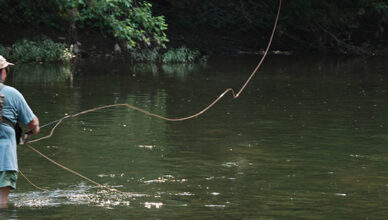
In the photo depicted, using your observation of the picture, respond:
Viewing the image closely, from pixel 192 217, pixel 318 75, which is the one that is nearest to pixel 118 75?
pixel 318 75

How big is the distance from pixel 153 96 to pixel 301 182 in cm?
1041

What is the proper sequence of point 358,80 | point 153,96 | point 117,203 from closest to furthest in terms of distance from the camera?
point 117,203 < point 153,96 < point 358,80

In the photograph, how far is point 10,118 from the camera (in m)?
8.17

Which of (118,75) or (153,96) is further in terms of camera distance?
(118,75)

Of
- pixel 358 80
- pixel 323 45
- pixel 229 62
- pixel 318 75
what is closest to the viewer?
pixel 358 80

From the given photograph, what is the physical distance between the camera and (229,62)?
3459 cm

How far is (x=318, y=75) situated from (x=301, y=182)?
18.1 metres

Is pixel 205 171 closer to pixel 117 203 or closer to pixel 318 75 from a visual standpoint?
pixel 117 203

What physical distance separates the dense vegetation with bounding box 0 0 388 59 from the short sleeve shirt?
2912 centimetres

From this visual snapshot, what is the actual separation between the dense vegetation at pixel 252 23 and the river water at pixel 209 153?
51.2 feet

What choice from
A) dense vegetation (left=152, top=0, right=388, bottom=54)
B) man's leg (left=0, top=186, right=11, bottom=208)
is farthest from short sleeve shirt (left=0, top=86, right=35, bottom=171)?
dense vegetation (left=152, top=0, right=388, bottom=54)

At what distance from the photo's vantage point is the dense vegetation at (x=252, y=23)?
129ft

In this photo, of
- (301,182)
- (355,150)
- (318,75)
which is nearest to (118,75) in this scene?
(318,75)

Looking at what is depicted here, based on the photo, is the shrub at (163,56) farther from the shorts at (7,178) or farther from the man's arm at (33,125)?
the shorts at (7,178)
